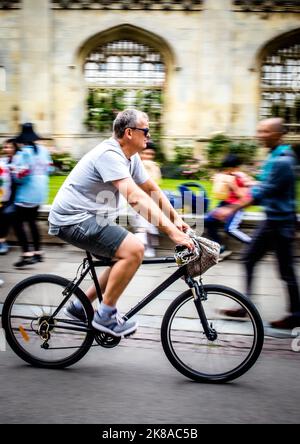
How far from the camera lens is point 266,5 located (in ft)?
49.8

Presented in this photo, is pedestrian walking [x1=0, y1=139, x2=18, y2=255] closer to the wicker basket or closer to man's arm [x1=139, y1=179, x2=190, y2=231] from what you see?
man's arm [x1=139, y1=179, x2=190, y2=231]

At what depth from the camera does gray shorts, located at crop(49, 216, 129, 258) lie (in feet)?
12.8

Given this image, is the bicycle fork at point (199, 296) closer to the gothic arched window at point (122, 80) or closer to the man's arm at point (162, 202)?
the man's arm at point (162, 202)

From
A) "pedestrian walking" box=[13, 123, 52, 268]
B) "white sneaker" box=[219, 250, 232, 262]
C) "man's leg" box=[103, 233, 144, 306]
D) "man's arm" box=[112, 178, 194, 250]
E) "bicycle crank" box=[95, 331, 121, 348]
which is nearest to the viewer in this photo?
"man's arm" box=[112, 178, 194, 250]

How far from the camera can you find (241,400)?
3.73 m

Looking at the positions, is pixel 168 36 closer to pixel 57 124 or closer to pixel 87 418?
pixel 57 124

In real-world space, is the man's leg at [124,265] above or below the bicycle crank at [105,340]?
above

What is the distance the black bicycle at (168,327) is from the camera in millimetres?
3957

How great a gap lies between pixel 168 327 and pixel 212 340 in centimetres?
33

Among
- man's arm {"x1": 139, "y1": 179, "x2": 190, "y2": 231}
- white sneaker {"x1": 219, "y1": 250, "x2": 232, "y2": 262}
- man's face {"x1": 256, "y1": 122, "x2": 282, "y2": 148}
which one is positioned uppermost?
man's face {"x1": 256, "y1": 122, "x2": 282, "y2": 148}

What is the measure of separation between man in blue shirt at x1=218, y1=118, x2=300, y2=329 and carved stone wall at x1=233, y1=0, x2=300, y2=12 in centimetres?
1127

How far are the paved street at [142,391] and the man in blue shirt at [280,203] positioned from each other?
1.34 feet

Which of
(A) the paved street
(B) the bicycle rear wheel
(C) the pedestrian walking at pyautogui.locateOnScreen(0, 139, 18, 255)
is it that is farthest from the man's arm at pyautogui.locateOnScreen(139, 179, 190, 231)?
(C) the pedestrian walking at pyautogui.locateOnScreen(0, 139, 18, 255)

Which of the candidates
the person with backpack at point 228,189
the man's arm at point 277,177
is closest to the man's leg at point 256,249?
the man's arm at point 277,177
